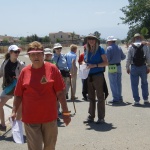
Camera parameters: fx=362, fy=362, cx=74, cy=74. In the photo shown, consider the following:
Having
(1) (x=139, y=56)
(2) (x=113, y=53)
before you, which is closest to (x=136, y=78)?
(1) (x=139, y=56)

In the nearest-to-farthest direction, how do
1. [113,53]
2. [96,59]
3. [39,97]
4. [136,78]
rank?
[39,97] → [96,59] → [136,78] → [113,53]

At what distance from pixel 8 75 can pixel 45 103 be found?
2.63 metres

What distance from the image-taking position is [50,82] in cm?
445

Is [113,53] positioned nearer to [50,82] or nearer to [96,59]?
[96,59]

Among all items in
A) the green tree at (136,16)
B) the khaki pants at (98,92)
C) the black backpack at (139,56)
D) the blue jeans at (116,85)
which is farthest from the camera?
the green tree at (136,16)

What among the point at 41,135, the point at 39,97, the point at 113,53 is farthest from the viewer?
the point at 113,53

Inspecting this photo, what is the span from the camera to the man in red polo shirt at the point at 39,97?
4.46m

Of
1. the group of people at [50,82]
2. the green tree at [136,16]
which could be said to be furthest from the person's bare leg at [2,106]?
the green tree at [136,16]

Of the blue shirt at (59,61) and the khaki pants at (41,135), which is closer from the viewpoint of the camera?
the khaki pants at (41,135)

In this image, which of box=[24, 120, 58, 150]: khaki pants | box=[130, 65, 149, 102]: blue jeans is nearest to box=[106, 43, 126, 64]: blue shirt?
box=[130, 65, 149, 102]: blue jeans

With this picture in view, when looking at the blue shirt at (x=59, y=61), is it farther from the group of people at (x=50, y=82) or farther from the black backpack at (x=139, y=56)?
the black backpack at (x=139, y=56)

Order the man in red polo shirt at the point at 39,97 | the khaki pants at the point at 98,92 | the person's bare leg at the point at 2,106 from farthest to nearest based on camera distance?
the khaki pants at the point at 98,92
the person's bare leg at the point at 2,106
the man in red polo shirt at the point at 39,97

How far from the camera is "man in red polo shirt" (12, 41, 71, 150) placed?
4.46 meters

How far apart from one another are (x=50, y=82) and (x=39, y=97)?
0.75 ft
